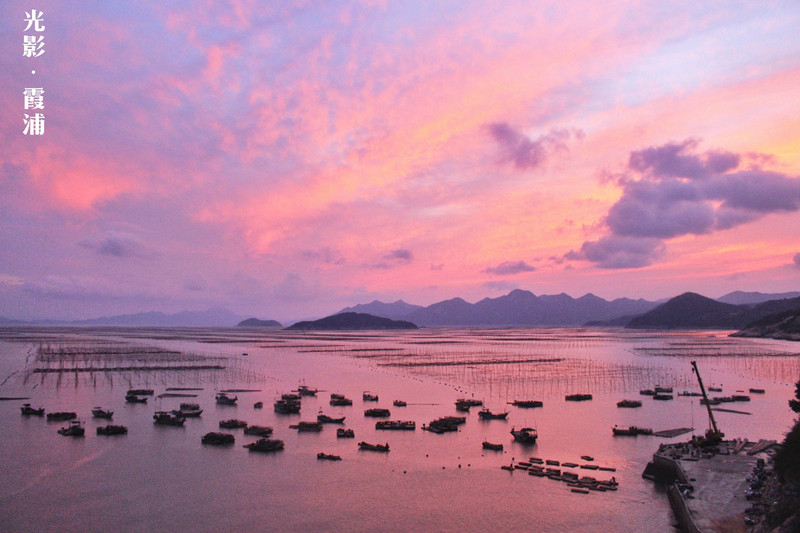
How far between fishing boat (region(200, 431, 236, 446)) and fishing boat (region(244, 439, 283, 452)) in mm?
2577

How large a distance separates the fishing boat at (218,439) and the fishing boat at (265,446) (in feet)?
8.46

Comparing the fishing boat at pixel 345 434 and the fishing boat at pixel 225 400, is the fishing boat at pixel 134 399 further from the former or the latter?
the fishing boat at pixel 345 434

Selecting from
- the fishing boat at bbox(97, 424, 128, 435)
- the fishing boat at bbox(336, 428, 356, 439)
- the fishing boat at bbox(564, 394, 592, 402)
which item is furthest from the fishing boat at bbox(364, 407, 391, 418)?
the fishing boat at bbox(564, 394, 592, 402)

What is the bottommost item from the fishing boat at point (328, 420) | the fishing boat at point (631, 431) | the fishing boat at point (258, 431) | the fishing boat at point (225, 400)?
the fishing boat at point (631, 431)

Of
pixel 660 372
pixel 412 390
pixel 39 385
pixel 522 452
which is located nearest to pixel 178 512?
pixel 522 452

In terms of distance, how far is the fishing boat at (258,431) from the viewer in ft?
172

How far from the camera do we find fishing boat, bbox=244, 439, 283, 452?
4659cm

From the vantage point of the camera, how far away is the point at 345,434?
52.0 metres

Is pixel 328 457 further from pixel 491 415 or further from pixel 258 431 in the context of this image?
pixel 491 415

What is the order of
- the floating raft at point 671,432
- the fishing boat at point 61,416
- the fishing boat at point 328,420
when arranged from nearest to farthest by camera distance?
1. the floating raft at point 671,432
2. the fishing boat at point 328,420
3. the fishing boat at point 61,416

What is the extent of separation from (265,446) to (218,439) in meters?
5.56

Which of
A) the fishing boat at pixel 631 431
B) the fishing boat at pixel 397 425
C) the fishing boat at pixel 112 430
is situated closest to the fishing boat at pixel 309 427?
the fishing boat at pixel 397 425

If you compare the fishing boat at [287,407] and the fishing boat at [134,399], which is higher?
the fishing boat at [134,399]

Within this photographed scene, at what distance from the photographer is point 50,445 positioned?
4834 cm
